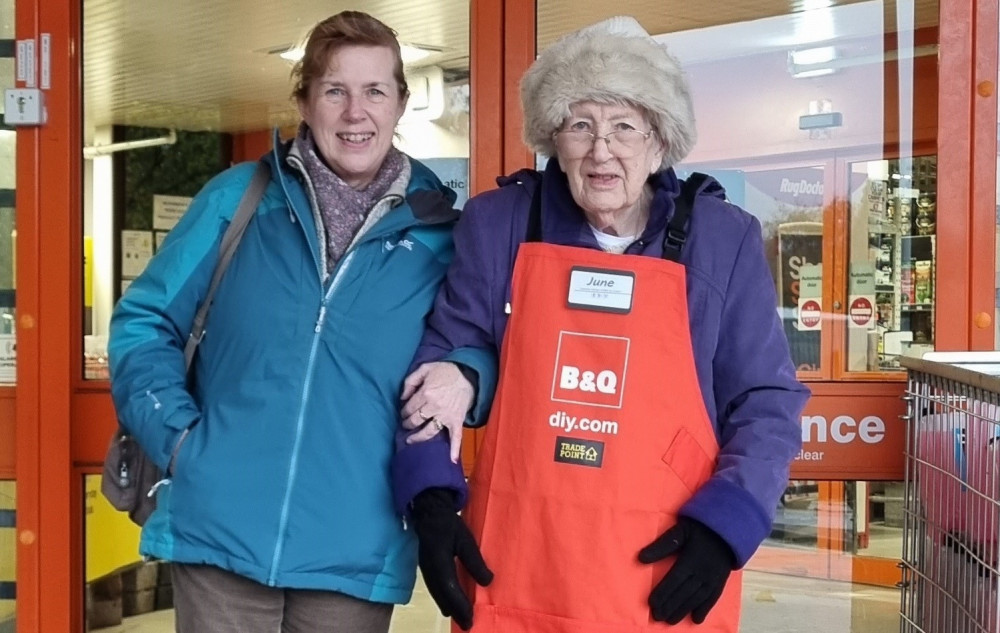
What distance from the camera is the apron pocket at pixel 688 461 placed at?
6.22 ft

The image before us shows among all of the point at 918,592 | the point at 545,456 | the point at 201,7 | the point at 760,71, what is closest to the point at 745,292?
the point at 545,456

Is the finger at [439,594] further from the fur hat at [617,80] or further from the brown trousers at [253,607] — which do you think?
the fur hat at [617,80]

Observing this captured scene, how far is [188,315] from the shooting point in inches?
85.0

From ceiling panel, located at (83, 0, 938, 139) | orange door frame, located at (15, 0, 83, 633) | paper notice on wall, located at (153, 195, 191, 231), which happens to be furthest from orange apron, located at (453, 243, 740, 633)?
paper notice on wall, located at (153, 195, 191, 231)

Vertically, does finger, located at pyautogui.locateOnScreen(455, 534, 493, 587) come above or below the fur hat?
below

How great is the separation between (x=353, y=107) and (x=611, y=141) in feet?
1.70

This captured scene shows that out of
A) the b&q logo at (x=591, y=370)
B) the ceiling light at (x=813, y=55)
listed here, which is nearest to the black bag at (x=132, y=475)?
the b&q logo at (x=591, y=370)

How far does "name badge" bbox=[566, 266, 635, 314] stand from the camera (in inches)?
75.4

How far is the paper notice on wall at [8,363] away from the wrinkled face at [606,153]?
6.91 feet

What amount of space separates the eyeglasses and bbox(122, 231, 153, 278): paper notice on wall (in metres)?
2.41

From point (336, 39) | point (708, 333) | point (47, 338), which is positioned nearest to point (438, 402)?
point (708, 333)

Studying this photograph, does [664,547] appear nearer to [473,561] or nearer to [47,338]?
[473,561]

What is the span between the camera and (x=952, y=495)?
250cm

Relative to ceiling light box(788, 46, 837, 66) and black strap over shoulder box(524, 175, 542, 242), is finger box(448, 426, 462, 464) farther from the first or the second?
ceiling light box(788, 46, 837, 66)
